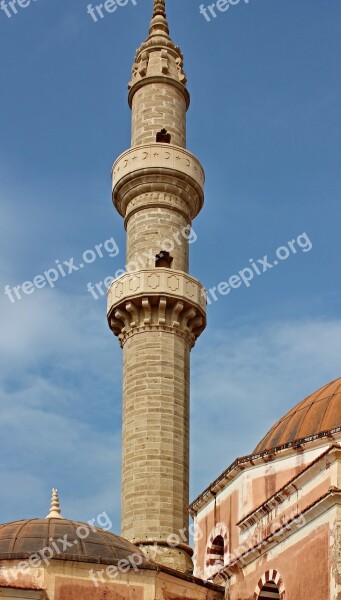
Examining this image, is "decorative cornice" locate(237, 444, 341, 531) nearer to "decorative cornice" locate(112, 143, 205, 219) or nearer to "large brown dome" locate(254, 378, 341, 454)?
"large brown dome" locate(254, 378, 341, 454)

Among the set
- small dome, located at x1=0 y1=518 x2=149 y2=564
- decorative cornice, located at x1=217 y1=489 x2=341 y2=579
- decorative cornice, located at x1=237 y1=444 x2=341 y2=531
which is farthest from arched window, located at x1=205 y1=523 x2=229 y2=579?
small dome, located at x1=0 y1=518 x2=149 y2=564

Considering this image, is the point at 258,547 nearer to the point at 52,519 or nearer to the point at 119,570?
the point at 119,570

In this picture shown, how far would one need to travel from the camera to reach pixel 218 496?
16922 millimetres

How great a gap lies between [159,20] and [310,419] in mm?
14391

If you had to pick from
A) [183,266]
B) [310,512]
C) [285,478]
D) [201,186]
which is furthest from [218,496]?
[201,186]

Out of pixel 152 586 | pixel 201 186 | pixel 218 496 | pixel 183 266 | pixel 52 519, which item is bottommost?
pixel 152 586

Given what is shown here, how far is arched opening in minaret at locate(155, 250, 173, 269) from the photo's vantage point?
22.6m

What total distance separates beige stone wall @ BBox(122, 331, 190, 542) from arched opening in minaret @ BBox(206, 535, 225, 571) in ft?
9.95

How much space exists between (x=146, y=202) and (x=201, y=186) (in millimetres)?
1629

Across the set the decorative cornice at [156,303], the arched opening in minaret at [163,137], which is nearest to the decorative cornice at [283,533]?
the decorative cornice at [156,303]

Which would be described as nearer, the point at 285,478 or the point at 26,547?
the point at 26,547

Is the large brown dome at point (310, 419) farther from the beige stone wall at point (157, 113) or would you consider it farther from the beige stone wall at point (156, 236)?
the beige stone wall at point (157, 113)

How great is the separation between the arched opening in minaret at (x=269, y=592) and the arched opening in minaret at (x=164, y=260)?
397 inches

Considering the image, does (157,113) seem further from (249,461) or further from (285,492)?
(285,492)
